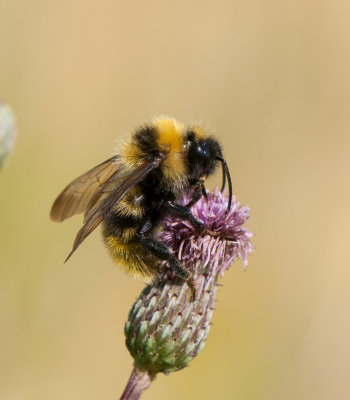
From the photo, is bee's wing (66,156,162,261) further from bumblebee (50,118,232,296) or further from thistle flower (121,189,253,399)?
thistle flower (121,189,253,399)

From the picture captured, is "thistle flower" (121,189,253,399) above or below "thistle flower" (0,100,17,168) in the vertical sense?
above

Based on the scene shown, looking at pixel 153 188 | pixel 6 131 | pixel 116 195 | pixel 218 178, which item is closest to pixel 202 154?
pixel 153 188

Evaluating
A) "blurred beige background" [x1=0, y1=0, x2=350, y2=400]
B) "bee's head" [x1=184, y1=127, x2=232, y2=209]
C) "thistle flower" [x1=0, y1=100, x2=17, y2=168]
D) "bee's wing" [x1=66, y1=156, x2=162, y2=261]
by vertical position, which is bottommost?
"thistle flower" [x1=0, y1=100, x2=17, y2=168]

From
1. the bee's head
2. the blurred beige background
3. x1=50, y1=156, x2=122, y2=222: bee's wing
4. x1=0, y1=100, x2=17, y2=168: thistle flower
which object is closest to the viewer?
x1=0, y1=100, x2=17, y2=168: thistle flower

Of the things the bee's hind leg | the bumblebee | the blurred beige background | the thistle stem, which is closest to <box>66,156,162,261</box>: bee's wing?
the bumblebee

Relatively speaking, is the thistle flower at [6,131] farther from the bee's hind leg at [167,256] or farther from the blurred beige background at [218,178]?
the blurred beige background at [218,178]

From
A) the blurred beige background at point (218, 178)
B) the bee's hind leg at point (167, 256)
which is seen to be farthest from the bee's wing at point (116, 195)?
the blurred beige background at point (218, 178)

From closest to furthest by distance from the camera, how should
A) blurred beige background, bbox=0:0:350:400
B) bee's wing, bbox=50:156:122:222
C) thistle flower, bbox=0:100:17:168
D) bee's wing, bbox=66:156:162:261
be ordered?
thistle flower, bbox=0:100:17:168 → bee's wing, bbox=66:156:162:261 → bee's wing, bbox=50:156:122:222 → blurred beige background, bbox=0:0:350:400
